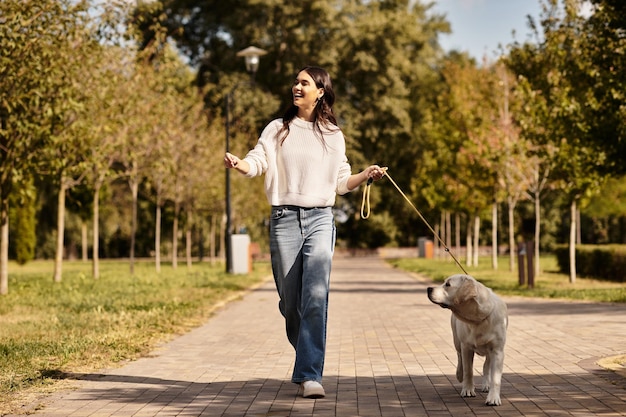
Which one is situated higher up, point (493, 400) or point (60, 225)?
point (60, 225)

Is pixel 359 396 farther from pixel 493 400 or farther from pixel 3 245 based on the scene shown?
pixel 3 245

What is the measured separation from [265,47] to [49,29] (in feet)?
94.1

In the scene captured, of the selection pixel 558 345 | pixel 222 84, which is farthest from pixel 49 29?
pixel 222 84

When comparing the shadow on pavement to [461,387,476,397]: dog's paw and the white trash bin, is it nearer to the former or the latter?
[461,387,476,397]: dog's paw

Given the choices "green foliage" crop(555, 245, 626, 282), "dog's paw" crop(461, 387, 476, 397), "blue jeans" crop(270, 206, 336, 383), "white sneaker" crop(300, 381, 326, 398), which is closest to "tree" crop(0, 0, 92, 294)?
"blue jeans" crop(270, 206, 336, 383)

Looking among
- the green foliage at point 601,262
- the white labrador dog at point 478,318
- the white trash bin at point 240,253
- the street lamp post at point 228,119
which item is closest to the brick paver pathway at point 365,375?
the white labrador dog at point 478,318

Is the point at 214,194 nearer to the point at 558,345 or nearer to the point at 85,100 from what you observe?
the point at 85,100

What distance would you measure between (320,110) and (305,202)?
2.35ft

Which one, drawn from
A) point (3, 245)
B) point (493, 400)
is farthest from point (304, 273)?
point (3, 245)

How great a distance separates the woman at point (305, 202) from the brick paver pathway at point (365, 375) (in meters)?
0.48

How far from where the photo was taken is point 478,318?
6.63 metres

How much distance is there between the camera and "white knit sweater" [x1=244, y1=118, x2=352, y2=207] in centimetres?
719

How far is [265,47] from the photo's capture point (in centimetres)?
4619

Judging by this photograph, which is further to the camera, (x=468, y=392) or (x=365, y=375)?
(x=365, y=375)
